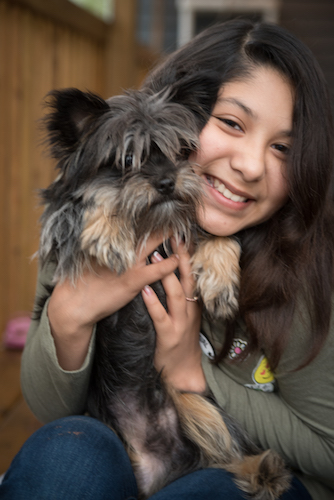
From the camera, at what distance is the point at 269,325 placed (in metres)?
1.70

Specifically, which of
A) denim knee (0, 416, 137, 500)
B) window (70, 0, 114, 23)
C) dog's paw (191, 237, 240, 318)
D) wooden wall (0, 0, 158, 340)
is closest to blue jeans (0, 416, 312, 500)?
denim knee (0, 416, 137, 500)

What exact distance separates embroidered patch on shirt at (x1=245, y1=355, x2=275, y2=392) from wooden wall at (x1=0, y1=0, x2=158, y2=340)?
1.82m

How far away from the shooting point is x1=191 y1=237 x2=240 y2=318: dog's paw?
5.94ft

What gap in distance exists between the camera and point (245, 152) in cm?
168

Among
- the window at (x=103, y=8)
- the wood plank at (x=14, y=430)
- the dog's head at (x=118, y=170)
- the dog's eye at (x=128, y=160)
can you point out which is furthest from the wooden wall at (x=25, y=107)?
the dog's eye at (x=128, y=160)

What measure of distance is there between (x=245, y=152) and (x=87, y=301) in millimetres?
763

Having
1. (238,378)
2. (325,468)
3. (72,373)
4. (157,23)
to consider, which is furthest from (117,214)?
(157,23)

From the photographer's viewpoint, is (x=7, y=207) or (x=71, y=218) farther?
(x=7, y=207)

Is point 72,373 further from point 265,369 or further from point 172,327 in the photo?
point 265,369

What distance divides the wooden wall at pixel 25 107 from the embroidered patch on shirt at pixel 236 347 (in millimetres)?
1731

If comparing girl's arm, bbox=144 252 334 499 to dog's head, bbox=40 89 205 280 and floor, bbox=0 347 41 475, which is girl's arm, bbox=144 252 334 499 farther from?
floor, bbox=0 347 41 475

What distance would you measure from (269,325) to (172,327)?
0.35 metres

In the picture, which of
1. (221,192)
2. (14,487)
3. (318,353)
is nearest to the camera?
(14,487)

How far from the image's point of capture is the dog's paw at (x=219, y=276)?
181 cm
